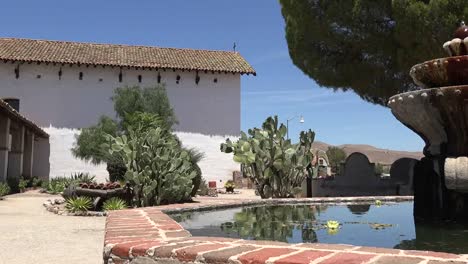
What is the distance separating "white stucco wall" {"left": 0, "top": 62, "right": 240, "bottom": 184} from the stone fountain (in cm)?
2439

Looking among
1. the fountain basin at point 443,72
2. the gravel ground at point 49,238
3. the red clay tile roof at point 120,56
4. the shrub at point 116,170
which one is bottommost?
the gravel ground at point 49,238

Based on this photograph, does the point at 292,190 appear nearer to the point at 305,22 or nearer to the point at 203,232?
the point at 203,232

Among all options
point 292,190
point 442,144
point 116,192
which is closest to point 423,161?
point 442,144

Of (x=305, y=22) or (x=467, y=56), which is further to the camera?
(x=305, y=22)

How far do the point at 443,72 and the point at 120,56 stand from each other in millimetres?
26043

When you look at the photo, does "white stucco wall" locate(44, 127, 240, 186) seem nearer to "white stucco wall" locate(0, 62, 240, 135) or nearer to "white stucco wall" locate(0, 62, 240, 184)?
"white stucco wall" locate(0, 62, 240, 184)

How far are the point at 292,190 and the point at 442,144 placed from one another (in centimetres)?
756

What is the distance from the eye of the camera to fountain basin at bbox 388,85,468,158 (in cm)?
470

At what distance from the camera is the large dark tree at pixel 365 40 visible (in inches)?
652

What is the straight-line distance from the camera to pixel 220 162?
3033 centimetres

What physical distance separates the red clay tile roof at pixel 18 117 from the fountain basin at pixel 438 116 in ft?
48.9

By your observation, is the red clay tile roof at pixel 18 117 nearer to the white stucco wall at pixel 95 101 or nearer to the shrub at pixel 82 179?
the white stucco wall at pixel 95 101

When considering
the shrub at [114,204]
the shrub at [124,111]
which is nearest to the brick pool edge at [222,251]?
the shrub at [114,204]

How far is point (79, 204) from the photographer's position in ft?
39.2
